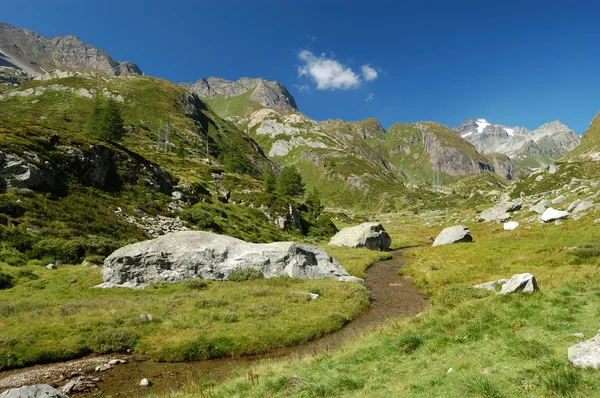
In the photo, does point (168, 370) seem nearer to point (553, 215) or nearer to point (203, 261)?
point (203, 261)

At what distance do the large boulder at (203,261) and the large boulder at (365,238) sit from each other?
2543cm

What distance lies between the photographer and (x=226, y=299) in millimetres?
27750

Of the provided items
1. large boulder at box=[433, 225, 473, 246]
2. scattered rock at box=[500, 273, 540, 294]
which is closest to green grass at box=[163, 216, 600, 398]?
scattered rock at box=[500, 273, 540, 294]

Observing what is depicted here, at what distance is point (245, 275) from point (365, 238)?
35.8 metres

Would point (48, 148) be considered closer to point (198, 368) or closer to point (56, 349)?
point (56, 349)

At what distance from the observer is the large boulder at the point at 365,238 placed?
211 ft

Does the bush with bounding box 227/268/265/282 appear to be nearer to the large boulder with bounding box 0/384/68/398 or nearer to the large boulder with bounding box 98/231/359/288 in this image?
the large boulder with bounding box 98/231/359/288

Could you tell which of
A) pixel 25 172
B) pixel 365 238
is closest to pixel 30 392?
pixel 25 172

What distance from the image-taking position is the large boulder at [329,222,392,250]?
64.4 metres

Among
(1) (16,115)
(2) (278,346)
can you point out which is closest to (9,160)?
(2) (278,346)

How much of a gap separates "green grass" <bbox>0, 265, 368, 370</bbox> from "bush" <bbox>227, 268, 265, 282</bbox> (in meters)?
1.52

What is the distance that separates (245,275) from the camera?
3444 cm

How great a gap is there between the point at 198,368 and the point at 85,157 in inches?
1900

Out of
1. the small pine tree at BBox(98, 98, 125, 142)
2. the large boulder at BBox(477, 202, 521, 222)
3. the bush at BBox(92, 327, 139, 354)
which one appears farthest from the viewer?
the small pine tree at BBox(98, 98, 125, 142)
